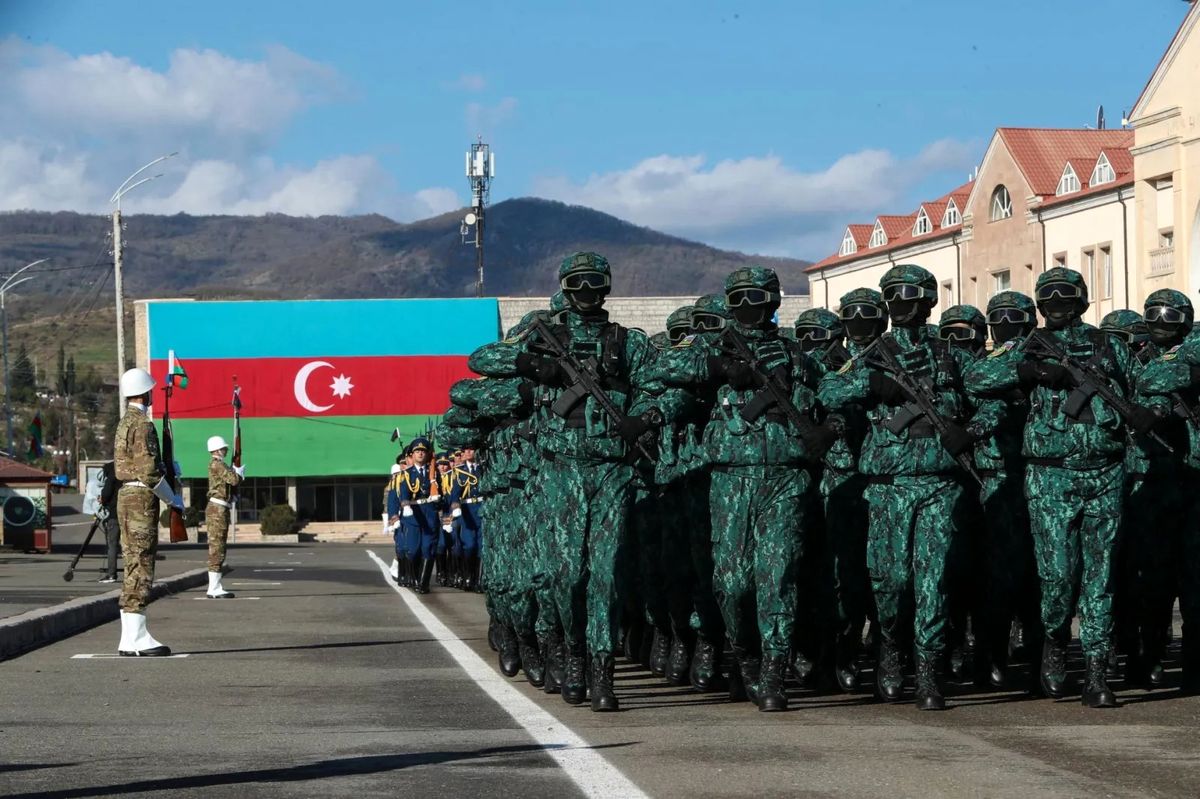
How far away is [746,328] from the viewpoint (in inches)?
444

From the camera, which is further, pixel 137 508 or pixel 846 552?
pixel 137 508

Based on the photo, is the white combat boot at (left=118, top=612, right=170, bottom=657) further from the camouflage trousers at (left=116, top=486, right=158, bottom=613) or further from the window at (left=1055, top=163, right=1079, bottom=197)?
the window at (left=1055, top=163, right=1079, bottom=197)

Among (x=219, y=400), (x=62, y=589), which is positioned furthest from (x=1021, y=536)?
(x=219, y=400)

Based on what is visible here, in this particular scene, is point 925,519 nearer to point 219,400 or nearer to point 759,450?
point 759,450

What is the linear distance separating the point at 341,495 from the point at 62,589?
56.4 m

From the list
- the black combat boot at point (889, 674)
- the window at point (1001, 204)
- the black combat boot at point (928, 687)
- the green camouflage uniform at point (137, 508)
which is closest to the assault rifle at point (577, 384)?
the black combat boot at point (889, 674)

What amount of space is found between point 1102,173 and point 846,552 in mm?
46893

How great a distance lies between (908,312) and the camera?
37.8ft

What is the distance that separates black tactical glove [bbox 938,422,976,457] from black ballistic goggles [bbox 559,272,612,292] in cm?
194

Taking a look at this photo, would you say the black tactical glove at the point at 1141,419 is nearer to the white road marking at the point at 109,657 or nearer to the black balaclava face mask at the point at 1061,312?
the black balaclava face mask at the point at 1061,312

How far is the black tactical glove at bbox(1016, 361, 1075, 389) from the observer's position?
36.2 ft

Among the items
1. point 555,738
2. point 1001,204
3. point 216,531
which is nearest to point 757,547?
point 555,738

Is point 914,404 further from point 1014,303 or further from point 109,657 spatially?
point 109,657

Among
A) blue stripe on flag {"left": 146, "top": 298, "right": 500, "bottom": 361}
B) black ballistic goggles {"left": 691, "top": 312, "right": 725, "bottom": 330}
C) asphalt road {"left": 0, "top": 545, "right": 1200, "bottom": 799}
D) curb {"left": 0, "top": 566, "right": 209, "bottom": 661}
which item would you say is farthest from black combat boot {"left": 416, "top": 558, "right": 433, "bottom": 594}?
blue stripe on flag {"left": 146, "top": 298, "right": 500, "bottom": 361}
